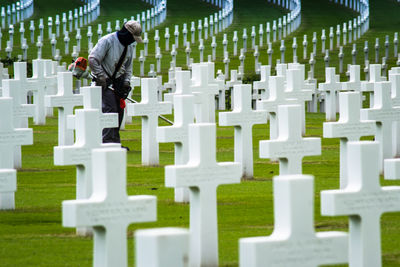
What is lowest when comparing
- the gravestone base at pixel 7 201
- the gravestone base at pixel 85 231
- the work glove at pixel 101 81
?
the gravestone base at pixel 85 231

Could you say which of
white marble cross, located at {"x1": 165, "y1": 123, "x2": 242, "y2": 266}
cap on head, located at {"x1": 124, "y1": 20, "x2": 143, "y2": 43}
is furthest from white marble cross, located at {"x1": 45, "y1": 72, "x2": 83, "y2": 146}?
white marble cross, located at {"x1": 165, "y1": 123, "x2": 242, "y2": 266}

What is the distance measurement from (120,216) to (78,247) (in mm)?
2285

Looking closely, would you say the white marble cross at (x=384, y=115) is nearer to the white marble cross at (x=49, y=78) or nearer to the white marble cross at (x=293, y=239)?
the white marble cross at (x=293, y=239)

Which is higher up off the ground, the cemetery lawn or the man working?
the man working

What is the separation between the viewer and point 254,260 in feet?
17.6

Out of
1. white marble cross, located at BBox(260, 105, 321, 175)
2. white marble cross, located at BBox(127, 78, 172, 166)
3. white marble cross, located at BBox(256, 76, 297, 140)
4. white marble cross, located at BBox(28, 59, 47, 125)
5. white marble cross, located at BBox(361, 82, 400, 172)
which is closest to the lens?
white marble cross, located at BBox(260, 105, 321, 175)

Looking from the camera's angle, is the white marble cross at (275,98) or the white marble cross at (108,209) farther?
the white marble cross at (275,98)

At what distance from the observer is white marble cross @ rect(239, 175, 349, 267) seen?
17.7ft

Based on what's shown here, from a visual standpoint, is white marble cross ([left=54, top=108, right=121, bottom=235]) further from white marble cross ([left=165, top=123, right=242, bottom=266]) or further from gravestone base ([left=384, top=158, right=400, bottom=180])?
gravestone base ([left=384, top=158, right=400, bottom=180])

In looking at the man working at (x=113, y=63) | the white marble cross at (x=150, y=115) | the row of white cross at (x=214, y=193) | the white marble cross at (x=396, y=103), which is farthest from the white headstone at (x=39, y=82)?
the row of white cross at (x=214, y=193)

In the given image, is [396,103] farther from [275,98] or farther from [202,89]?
[202,89]

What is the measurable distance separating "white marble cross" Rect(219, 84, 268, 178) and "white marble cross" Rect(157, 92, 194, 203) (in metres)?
1.19

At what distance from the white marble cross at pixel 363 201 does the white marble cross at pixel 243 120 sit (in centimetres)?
535

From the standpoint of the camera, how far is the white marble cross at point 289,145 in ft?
29.8
